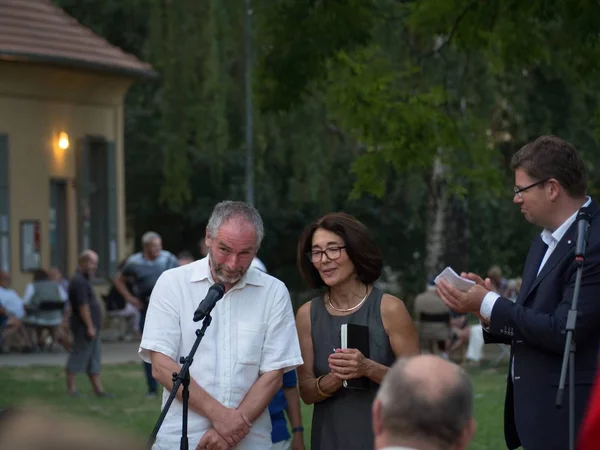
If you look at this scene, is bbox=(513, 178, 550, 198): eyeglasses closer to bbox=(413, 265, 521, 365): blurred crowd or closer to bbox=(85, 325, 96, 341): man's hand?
bbox=(85, 325, 96, 341): man's hand

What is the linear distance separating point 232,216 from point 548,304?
4.38 feet

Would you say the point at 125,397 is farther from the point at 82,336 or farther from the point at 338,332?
the point at 338,332

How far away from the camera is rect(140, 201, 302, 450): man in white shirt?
5.85m

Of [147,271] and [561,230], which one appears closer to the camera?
[561,230]

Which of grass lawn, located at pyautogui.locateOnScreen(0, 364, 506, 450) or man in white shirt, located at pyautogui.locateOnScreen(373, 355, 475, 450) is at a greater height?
man in white shirt, located at pyautogui.locateOnScreen(373, 355, 475, 450)

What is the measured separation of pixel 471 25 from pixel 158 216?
988 inches

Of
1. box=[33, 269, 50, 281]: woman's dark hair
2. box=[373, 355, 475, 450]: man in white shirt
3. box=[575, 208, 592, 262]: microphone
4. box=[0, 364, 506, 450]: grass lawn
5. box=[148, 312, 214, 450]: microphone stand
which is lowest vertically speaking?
box=[0, 364, 506, 450]: grass lawn

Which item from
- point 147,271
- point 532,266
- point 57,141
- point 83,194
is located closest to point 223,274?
point 532,266

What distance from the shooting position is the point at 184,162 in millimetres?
31656

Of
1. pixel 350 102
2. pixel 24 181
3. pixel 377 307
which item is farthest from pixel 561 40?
pixel 24 181

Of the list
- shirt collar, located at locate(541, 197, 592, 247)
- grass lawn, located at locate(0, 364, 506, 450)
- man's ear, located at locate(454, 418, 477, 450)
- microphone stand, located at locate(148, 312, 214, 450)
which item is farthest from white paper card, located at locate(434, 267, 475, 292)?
grass lawn, located at locate(0, 364, 506, 450)

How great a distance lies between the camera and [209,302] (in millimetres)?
5652

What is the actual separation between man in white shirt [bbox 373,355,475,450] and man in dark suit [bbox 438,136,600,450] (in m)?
2.30

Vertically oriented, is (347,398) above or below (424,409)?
below
